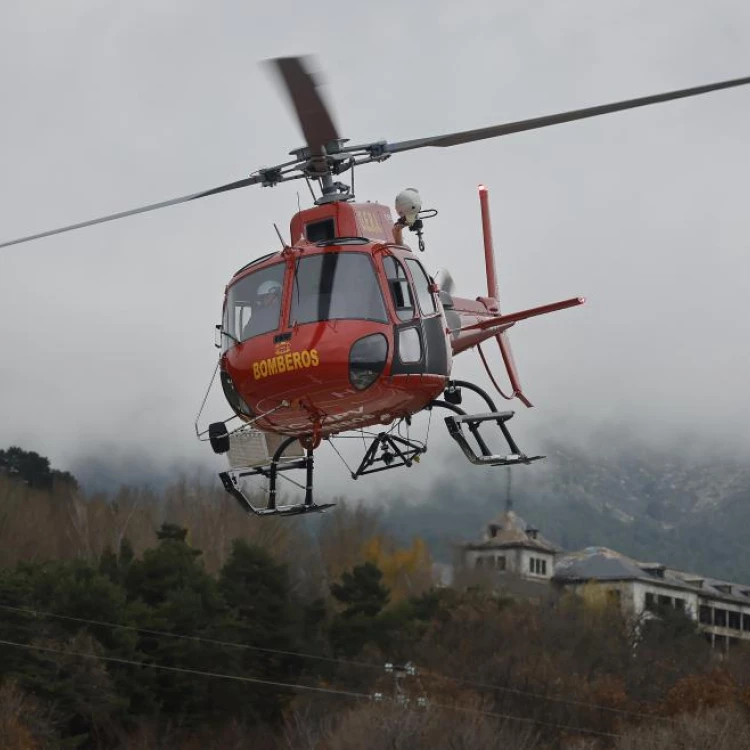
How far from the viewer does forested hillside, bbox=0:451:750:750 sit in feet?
196

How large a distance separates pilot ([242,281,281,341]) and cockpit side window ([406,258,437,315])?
1.73 m

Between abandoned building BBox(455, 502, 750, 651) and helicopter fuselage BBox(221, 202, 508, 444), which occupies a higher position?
abandoned building BBox(455, 502, 750, 651)

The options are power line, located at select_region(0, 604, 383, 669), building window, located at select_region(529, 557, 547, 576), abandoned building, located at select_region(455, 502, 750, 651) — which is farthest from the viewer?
Answer: building window, located at select_region(529, 557, 547, 576)

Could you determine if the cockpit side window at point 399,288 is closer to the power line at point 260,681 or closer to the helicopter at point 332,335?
the helicopter at point 332,335

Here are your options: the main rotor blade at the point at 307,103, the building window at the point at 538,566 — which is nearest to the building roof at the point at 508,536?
the building window at the point at 538,566

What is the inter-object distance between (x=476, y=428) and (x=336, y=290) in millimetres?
3118

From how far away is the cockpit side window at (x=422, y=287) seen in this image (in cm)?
2045

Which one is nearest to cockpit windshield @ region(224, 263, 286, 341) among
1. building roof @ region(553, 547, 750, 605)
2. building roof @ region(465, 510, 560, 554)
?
building roof @ region(465, 510, 560, 554)

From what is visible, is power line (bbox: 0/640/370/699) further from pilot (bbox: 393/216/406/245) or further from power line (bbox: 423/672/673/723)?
pilot (bbox: 393/216/406/245)

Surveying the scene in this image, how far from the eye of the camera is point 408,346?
20.1 meters

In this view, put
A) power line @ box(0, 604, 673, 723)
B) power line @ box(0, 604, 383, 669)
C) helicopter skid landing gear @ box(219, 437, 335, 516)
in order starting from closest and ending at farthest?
helicopter skid landing gear @ box(219, 437, 335, 516) → power line @ box(0, 604, 383, 669) → power line @ box(0, 604, 673, 723)

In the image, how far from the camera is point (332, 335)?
19.5m

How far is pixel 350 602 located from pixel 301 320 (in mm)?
59233

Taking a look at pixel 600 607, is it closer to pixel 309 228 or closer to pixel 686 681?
pixel 686 681
